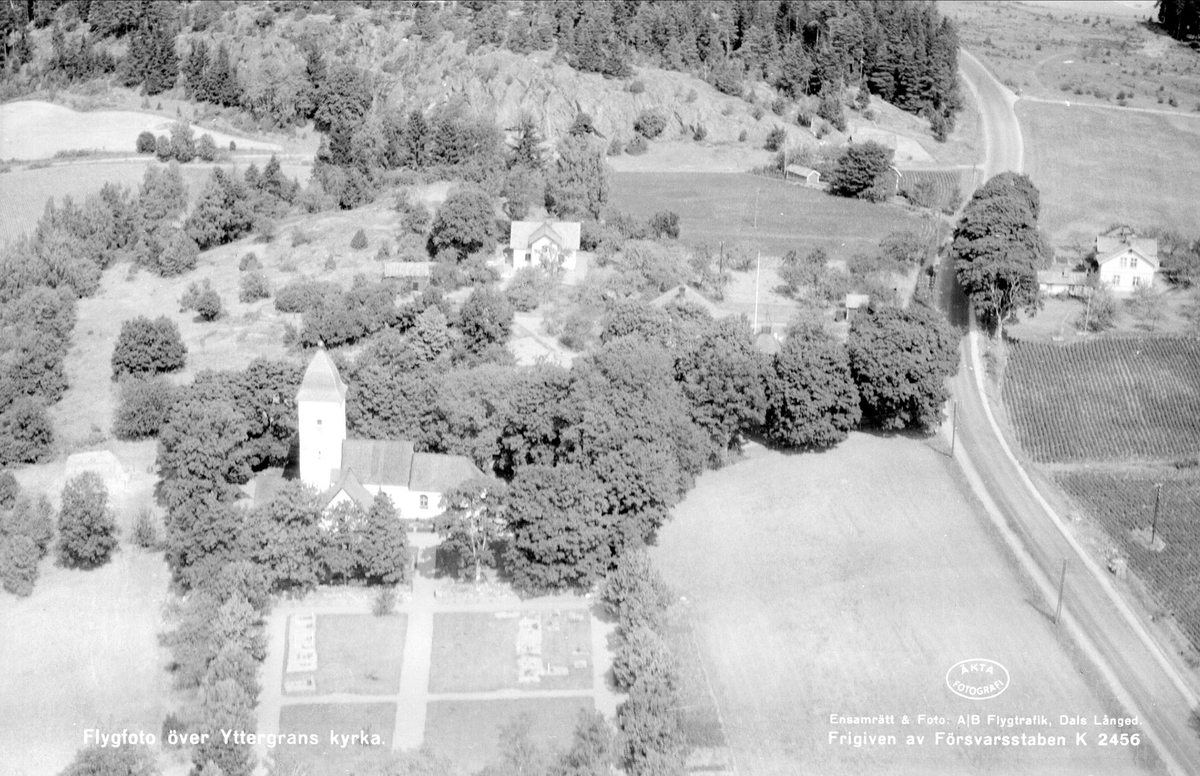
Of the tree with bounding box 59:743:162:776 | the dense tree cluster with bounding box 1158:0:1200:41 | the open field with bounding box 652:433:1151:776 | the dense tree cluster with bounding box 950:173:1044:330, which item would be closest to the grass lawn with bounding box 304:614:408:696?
the tree with bounding box 59:743:162:776

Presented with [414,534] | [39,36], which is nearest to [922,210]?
[414,534]

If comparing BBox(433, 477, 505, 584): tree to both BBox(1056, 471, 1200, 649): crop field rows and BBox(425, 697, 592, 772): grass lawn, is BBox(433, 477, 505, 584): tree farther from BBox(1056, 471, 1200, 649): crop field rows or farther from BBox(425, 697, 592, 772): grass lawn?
BBox(1056, 471, 1200, 649): crop field rows

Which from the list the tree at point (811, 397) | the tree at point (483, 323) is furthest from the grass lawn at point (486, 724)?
the tree at point (483, 323)

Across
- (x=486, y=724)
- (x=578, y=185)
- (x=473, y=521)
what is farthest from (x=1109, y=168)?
(x=486, y=724)

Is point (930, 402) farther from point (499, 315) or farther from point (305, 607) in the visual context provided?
point (305, 607)

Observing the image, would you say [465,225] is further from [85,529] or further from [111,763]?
[111,763]
